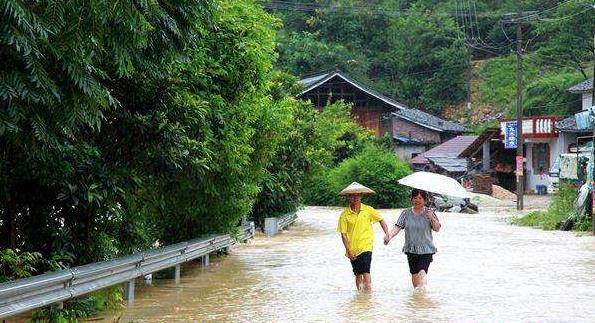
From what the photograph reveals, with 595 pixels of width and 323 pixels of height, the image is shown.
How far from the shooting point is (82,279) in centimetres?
1062

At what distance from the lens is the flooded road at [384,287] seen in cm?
1240

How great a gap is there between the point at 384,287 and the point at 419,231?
172cm

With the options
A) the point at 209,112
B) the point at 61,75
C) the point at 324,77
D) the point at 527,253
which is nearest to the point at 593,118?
the point at 527,253

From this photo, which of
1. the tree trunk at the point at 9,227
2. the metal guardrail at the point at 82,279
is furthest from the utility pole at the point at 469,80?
the tree trunk at the point at 9,227

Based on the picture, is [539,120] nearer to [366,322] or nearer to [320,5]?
[320,5]

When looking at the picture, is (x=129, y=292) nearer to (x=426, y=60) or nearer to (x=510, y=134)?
(x=510, y=134)

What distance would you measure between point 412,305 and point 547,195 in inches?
1749

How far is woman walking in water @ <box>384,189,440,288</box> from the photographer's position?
1400 centimetres

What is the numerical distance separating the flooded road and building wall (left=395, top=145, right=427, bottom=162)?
45.2m

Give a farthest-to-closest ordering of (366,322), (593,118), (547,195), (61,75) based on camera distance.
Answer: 1. (547,195)
2. (593,118)
3. (366,322)
4. (61,75)

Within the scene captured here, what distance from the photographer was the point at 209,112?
45.8 ft

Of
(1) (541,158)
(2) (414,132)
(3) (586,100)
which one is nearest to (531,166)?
(1) (541,158)

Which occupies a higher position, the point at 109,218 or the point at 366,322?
the point at 109,218

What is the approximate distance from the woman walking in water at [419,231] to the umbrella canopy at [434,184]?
0.19 metres
